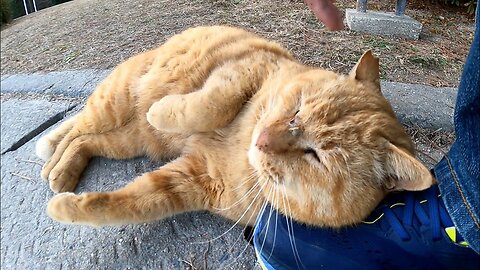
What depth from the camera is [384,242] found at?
1.01m

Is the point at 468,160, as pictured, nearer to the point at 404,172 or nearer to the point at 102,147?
the point at 404,172

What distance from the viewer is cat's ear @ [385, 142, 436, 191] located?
0.96 metres

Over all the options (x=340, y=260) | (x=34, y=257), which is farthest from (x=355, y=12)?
(x=34, y=257)

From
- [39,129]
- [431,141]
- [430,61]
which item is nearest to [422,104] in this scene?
[431,141]

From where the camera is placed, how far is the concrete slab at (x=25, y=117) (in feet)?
3.72

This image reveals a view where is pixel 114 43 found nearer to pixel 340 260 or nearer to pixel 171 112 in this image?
pixel 171 112

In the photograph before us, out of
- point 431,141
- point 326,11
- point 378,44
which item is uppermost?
point 326,11

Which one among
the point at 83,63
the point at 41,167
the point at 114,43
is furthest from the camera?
the point at 114,43

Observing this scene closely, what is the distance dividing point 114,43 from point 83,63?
9.8 inches

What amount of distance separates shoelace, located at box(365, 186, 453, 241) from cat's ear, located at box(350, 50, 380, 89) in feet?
1.15

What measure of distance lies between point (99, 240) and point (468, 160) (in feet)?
3.14

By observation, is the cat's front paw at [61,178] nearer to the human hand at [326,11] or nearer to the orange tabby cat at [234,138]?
the orange tabby cat at [234,138]

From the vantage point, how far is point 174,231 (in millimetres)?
1312

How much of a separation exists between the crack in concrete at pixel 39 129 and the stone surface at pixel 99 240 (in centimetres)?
3
